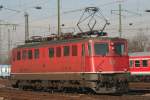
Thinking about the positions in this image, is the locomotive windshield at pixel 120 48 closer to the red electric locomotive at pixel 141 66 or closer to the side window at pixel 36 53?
the side window at pixel 36 53

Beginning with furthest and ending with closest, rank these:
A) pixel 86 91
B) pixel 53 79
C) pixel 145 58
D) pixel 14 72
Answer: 1. pixel 145 58
2. pixel 14 72
3. pixel 53 79
4. pixel 86 91

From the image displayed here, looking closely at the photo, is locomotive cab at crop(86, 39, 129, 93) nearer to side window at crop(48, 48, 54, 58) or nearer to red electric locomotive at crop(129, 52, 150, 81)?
side window at crop(48, 48, 54, 58)

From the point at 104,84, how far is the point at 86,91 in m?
2.21

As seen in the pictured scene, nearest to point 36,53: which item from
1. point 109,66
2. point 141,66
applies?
point 109,66

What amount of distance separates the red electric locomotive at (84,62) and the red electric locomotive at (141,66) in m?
18.8

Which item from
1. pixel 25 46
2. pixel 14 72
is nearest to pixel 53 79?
pixel 25 46

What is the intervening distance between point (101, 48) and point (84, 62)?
4.54ft

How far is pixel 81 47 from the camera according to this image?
2650 cm

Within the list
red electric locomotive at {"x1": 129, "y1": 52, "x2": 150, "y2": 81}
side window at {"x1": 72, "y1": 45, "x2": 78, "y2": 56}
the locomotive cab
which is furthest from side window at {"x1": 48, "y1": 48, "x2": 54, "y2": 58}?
red electric locomotive at {"x1": 129, "y1": 52, "x2": 150, "y2": 81}

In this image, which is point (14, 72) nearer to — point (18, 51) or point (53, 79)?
point (18, 51)

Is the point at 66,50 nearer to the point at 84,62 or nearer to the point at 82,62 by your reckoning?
the point at 82,62

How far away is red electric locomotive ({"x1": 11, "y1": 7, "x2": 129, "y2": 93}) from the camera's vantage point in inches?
1023

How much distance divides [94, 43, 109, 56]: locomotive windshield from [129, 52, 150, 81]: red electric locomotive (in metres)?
21.0

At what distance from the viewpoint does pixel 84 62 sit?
26312 mm
